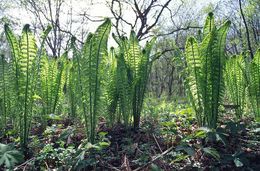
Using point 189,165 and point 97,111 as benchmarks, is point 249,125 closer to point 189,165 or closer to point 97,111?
point 189,165

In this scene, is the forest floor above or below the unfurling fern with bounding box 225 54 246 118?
below

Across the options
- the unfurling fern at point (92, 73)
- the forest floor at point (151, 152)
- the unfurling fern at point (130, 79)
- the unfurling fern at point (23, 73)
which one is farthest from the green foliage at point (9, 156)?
the unfurling fern at point (130, 79)

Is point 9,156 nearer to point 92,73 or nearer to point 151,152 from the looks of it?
point 92,73

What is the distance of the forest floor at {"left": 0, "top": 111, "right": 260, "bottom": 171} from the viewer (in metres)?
1.51

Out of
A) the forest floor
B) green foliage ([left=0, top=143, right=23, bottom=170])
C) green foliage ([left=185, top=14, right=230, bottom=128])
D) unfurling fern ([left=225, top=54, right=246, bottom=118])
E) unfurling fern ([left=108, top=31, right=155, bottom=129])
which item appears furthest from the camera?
unfurling fern ([left=225, top=54, right=246, bottom=118])

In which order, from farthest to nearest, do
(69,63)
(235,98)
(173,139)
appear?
1. (69,63)
2. (235,98)
3. (173,139)

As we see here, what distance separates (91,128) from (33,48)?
0.66 metres

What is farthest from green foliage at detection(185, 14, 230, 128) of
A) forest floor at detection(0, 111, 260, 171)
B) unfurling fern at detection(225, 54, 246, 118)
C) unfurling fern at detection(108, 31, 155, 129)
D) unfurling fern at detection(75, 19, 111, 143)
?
unfurling fern at detection(225, 54, 246, 118)

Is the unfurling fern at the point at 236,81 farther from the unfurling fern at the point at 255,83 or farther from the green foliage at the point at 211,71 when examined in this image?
the green foliage at the point at 211,71

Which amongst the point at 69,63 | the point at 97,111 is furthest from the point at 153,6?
the point at 97,111

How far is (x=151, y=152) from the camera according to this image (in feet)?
5.93

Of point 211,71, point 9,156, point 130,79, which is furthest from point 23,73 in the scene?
point 211,71

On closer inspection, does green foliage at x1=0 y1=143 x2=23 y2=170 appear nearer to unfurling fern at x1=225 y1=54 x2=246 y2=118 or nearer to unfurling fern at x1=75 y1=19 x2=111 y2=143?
unfurling fern at x1=75 y1=19 x2=111 y2=143

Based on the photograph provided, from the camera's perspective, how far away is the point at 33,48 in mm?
1806
